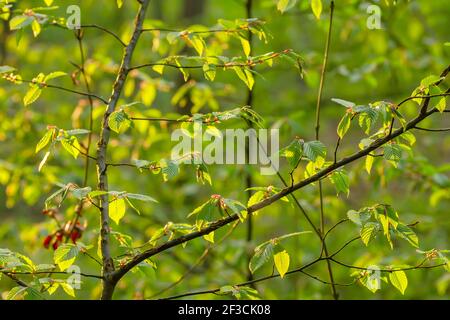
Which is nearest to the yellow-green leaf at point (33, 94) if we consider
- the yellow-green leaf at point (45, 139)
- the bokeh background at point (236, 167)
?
the yellow-green leaf at point (45, 139)

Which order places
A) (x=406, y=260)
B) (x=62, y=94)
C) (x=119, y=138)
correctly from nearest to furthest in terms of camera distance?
(x=406, y=260) → (x=119, y=138) → (x=62, y=94)

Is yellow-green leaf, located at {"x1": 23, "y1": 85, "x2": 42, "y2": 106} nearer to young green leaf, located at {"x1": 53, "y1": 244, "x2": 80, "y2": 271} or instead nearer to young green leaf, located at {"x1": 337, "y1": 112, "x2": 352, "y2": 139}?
young green leaf, located at {"x1": 53, "y1": 244, "x2": 80, "y2": 271}

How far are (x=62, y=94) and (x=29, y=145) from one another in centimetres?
220

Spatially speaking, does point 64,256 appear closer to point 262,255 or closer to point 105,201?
point 105,201

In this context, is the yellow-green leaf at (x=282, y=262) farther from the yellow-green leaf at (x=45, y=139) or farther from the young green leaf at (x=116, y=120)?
the yellow-green leaf at (x=45, y=139)

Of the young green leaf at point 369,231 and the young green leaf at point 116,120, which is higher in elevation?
the young green leaf at point 116,120

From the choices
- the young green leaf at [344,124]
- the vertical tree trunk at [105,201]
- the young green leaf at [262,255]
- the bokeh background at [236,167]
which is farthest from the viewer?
the bokeh background at [236,167]

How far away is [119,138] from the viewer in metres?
4.29

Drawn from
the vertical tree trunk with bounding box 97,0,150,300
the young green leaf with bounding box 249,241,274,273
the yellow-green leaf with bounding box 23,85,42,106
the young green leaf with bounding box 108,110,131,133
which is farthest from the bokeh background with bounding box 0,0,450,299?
the yellow-green leaf with bounding box 23,85,42,106

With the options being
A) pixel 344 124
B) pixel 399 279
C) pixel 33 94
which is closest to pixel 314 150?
pixel 344 124

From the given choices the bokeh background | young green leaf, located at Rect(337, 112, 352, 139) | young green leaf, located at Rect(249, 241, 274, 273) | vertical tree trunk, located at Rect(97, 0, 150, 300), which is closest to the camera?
young green leaf, located at Rect(337, 112, 352, 139)

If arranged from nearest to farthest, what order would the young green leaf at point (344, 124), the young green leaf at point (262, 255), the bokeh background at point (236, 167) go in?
the young green leaf at point (344, 124)
the young green leaf at point (262, 255)
the bokeh background at point (236, 167)
